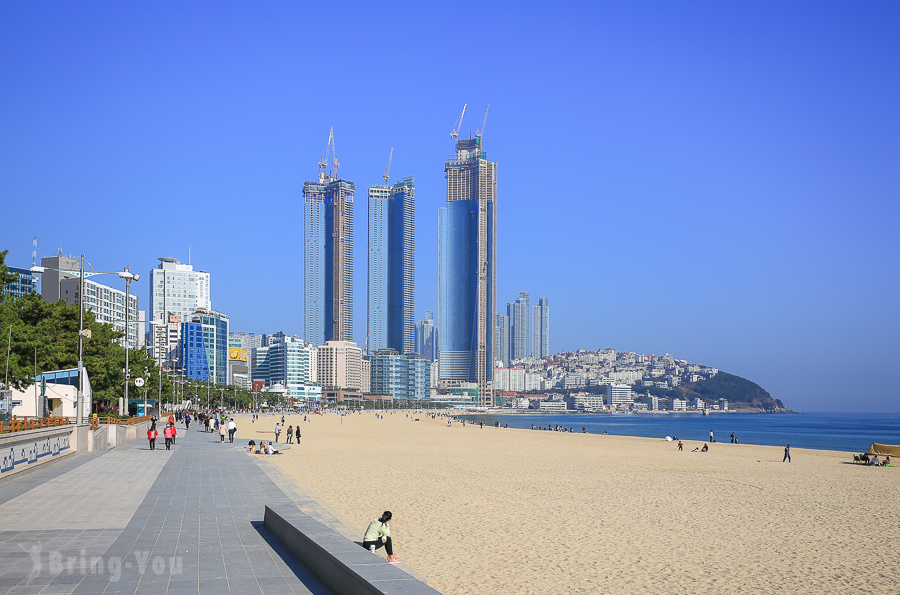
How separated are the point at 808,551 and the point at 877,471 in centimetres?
2469

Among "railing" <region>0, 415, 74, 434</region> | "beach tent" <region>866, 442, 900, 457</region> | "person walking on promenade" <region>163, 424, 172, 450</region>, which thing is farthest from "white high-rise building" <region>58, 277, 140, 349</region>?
"beach tent" <region>866, 442, 900, 457</region>

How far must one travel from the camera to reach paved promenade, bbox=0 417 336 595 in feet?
27.7

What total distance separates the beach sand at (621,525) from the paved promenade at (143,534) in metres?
2.17

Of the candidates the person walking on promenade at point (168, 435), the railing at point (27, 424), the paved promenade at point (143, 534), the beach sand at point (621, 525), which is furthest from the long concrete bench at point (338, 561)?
the person walking on promenade at point (168, 435)

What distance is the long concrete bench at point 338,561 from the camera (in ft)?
22.0

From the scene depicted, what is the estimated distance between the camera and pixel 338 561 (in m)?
7.79

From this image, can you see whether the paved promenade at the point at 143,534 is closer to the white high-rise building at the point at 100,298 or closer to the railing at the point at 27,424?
the railing at the point at 27,424

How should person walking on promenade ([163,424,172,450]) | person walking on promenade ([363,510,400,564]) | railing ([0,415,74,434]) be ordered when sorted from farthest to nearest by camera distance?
person walking on promenade ([163,424,172,450])
railing ([0,415,74,434])
person walking on promenade ([363,510,400,564])

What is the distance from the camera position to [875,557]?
13.4 meters

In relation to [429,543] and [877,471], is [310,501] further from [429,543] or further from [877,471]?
[877,471]

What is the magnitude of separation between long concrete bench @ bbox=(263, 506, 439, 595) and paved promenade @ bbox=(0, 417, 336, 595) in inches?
7.0

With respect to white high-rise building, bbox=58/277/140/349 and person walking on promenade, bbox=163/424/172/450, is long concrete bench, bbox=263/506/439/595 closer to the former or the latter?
person walking on promenade, bbox=163/424/172/450

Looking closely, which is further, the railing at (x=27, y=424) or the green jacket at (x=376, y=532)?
the railing at (x=27, y=424)

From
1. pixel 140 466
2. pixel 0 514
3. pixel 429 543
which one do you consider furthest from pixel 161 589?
pixel 140 466
